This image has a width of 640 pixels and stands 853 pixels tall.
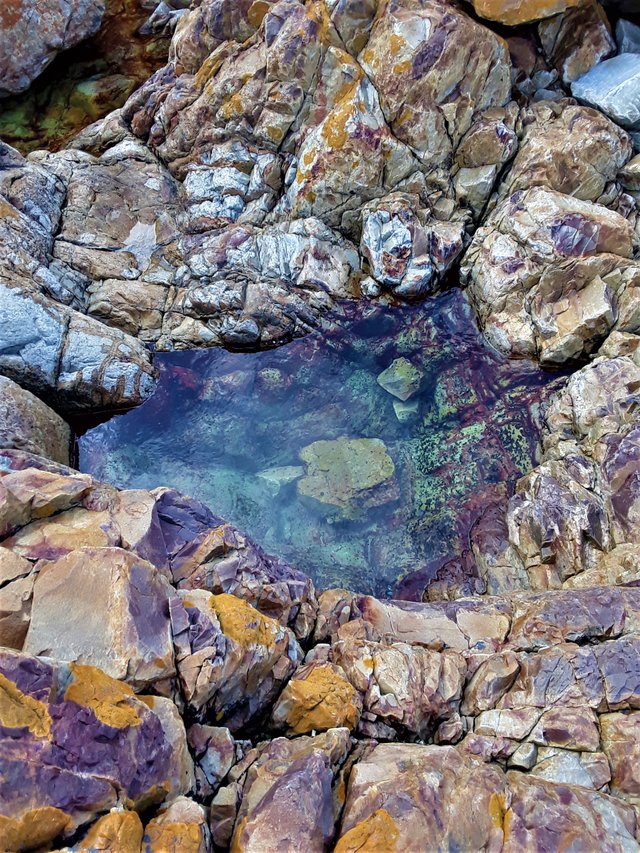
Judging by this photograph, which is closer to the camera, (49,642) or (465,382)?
(49,642)

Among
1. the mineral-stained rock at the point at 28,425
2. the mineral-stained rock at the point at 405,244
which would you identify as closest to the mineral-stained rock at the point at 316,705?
the mineral-stained rock at the point at 28,425

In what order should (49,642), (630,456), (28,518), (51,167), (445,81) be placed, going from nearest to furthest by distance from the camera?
(49,642), (28,518), (630,456), (445,81), (51,167)

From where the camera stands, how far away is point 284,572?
31.2 ft

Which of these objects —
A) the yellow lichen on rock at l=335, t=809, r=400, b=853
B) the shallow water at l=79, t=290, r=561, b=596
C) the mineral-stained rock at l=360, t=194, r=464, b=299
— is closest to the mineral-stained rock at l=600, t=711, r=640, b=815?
the yellow lichen on rock at l=335, t=809, r=400, b=853

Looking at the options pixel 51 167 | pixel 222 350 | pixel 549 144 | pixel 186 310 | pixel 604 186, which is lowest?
pixel 222 350

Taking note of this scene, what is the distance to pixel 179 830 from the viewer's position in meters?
5.03

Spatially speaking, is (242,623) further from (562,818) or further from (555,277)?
→ (555,277)

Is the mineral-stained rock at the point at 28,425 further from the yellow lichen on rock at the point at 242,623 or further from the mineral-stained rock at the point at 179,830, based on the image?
the mineral-stained rock at the point at 179,830

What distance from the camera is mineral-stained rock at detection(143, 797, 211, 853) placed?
4883 millimetres

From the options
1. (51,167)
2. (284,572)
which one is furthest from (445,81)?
(284,572)

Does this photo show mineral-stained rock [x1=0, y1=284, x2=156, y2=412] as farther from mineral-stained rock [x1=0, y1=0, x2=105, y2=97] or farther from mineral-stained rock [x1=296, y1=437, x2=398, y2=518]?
mineral-stained rock [x1=0, y1=0, x2=105, y2=97]

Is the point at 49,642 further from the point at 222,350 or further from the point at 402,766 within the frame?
the point at 222,350

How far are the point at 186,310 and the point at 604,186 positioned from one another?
38.6 ft

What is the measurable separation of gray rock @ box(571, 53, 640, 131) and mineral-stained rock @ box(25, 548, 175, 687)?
53.0 feet
